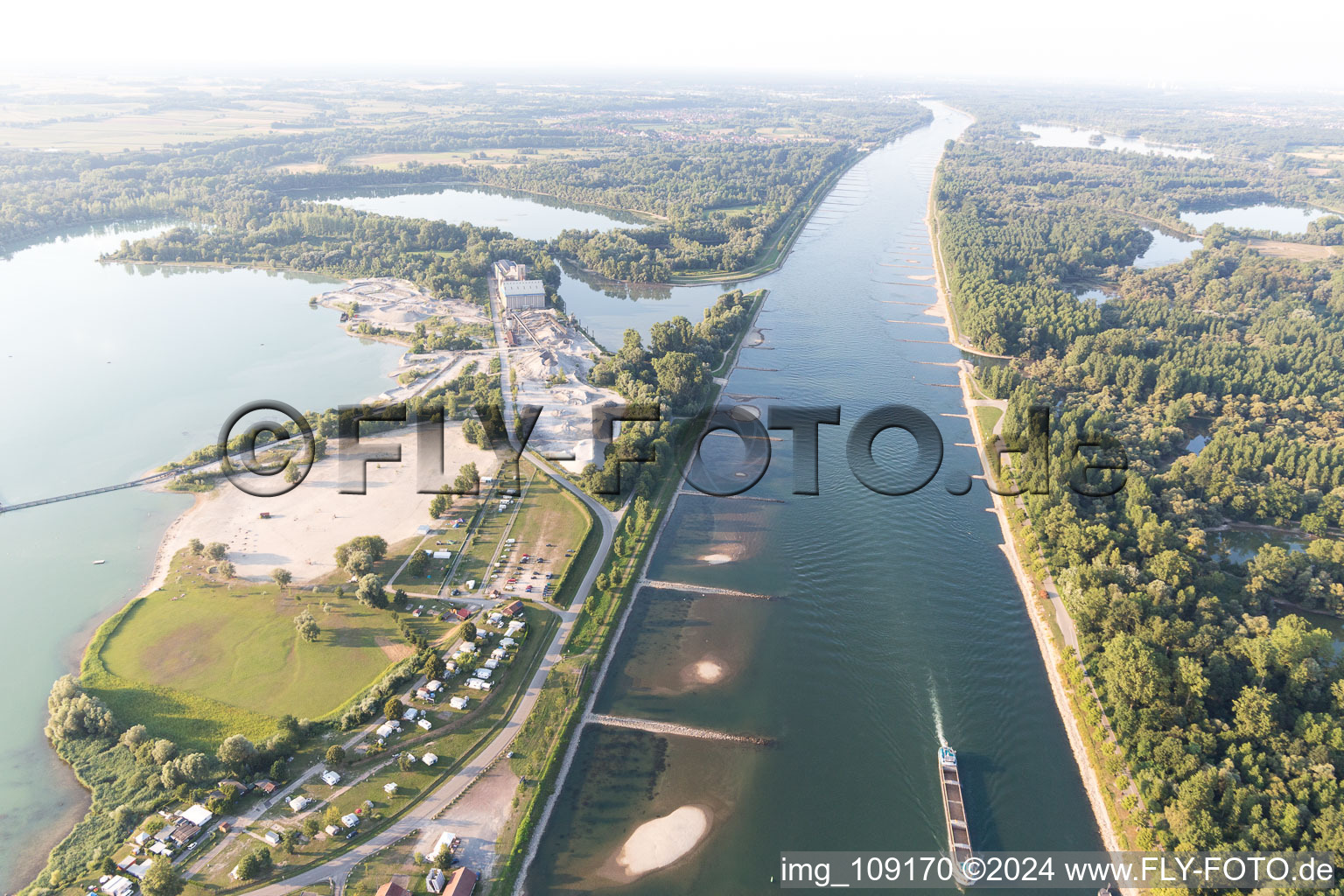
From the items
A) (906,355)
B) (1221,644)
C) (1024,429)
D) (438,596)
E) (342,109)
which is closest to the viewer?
(1221,644)

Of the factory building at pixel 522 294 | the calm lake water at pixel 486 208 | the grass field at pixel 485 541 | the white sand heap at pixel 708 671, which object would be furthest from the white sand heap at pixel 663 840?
the calm lake water at pixel 486 208

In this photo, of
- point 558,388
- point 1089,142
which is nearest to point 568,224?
point 558,388

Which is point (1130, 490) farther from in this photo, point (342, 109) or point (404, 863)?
point (342, 109)

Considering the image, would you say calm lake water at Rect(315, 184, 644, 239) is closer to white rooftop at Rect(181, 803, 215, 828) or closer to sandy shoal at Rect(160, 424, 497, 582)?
sandy shoal at Rect(160, 424, 497, 582)

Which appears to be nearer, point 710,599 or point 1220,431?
point 710,599

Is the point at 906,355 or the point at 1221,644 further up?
the point at 906,355

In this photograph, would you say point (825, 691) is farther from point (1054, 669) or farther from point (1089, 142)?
point (1089, 142)

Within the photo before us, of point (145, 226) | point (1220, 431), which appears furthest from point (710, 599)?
point (145, 226)

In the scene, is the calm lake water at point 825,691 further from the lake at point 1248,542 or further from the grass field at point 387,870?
the lake at point 1248,542
